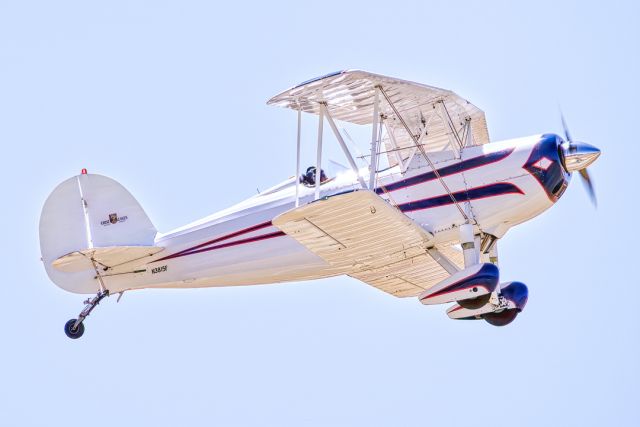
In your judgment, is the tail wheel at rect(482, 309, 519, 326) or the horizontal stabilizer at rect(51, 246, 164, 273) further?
the horizontal stabilizer at rect(51, 246, 164, 273)

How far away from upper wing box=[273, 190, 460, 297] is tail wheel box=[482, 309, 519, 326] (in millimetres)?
1015

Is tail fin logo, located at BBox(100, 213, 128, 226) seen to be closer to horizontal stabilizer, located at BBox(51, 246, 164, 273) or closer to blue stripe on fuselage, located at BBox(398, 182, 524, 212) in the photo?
horizontal stabilizer, located at BBox(51, 246, 164, 273)

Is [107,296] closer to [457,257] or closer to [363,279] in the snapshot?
[363,279]

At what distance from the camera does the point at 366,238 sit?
15023mm

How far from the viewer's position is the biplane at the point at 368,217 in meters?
14.7

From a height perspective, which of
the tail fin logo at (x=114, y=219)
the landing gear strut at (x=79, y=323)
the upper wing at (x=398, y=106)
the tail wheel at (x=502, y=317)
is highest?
the upper wing at (x=398, y=106)

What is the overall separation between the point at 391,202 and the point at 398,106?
1.24 metres

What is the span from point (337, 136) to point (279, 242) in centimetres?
192

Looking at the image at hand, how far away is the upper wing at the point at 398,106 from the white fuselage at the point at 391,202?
0.49m

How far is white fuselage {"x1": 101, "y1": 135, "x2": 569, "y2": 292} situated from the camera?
1489 centimetres

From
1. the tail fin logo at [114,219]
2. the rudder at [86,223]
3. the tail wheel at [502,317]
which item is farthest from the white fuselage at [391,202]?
the tail wheel at [502,317]

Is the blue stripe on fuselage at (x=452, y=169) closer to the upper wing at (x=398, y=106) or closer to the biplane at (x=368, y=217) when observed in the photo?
the biplane at (x=368, y=217)

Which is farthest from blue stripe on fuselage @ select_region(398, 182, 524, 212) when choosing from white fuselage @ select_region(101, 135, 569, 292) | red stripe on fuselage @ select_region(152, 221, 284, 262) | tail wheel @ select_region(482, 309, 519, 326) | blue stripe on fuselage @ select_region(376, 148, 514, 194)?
red stripe on fuselage @ select_region(152, 221, 284, 262)

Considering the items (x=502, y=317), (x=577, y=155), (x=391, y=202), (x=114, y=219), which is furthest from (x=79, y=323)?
(x=577, y=155)
